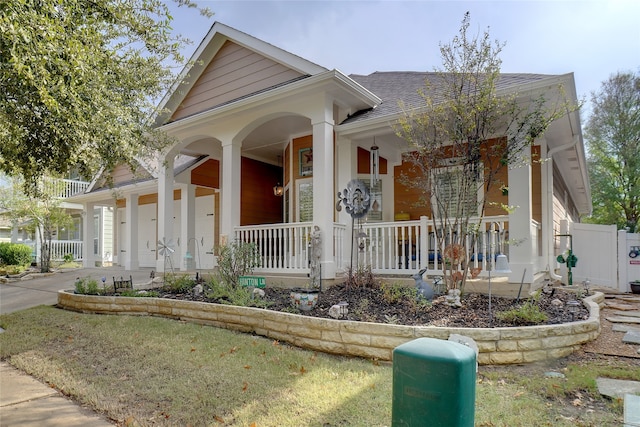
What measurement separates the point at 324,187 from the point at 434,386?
4732 mm

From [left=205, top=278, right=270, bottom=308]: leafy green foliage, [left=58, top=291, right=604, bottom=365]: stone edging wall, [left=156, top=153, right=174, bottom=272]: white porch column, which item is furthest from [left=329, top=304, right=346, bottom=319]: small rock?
[left=156, top=153, right=174, bottom=272]: white porch column

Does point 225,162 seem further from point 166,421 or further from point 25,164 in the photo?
point 166,421

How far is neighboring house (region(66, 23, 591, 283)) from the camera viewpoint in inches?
253

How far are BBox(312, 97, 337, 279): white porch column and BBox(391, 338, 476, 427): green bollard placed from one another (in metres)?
4.36

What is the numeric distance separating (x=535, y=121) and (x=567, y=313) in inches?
102

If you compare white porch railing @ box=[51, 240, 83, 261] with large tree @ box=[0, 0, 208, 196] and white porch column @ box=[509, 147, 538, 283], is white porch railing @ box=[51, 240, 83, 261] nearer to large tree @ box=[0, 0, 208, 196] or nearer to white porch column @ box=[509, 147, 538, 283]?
large tree @ box=[0, 0, 208, 196]

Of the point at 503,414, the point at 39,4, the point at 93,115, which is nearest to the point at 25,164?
the point at 93,115

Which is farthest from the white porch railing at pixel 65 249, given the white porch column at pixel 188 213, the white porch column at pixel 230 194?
the white porch column at pixel 230 194

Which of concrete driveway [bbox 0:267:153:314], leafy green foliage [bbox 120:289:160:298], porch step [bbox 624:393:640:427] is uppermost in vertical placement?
leafy green foliage [bbox 120:289:160:298]

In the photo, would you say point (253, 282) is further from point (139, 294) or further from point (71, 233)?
point (71, 233)

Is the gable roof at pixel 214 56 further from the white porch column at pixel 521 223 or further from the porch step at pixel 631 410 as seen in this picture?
the porch step at pixel 631 410

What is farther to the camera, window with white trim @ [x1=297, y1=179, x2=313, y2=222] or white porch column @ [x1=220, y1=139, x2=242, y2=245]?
window with white trim @ [x1=297, y1=179, x2=313, y2=222]

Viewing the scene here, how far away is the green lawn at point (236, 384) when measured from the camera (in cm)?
288

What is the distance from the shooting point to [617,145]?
1775 cm
